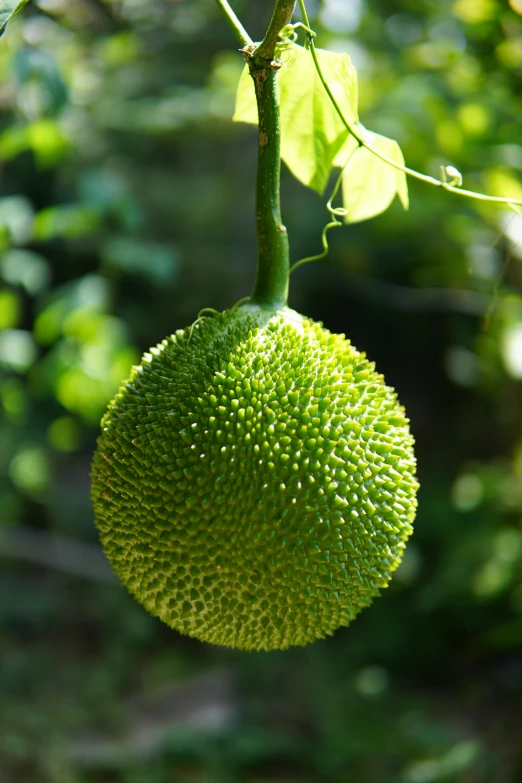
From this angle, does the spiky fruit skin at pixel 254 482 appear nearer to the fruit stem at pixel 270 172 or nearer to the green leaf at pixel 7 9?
the fruit stem at pixel 270 172

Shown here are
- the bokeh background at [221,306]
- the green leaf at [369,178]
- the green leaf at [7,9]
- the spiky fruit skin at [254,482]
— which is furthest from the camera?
the bokeh background at [221,306]

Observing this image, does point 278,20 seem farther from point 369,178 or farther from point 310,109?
point 369,178

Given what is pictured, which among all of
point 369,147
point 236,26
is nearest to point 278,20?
point 236,26

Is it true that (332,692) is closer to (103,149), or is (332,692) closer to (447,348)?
(447,348)

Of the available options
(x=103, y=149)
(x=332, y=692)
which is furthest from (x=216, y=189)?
A: (x=332, y=692)

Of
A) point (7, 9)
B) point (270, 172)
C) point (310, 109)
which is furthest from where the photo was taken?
point (310, 109)

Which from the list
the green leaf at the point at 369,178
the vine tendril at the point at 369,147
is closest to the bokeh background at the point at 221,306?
the green leaf at the point at 369,178
